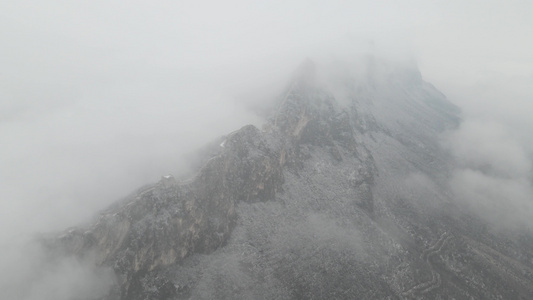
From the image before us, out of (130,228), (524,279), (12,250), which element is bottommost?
(524,279)

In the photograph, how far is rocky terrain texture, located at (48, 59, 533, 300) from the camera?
8275 centimetres

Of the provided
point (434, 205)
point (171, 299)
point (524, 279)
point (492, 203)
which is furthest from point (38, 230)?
point (492, 203)

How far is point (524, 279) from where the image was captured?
133375mm

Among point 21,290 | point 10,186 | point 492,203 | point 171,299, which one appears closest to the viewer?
point 21,290

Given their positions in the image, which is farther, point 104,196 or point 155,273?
point 104,196

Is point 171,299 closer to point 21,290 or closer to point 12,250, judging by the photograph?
point 21,290

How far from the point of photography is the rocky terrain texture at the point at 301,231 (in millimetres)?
82750

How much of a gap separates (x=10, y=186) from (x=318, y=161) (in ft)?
372

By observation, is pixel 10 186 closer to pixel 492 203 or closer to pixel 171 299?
pixel 171 299

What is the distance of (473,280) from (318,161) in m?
76.9

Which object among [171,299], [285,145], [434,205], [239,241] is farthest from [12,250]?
[434,205]

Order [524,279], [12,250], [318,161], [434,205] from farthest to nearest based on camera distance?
[434,205] < [318,161] < [524,279] < [12,250]

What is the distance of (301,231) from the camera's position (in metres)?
111

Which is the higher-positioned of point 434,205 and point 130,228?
point 130,228
